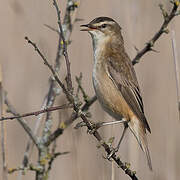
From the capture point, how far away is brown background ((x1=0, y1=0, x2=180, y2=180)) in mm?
3984

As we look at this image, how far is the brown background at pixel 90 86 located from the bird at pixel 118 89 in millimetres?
188

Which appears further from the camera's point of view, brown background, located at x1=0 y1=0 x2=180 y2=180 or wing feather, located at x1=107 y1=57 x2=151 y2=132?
brown background, located at x1=0 y1=0 x2=180 y2=180

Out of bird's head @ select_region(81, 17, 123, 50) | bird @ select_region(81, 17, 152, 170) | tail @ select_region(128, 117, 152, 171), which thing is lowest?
tail @ select_region(128, 117, 152, 171)

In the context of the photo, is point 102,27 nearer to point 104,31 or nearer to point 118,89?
point 104,31

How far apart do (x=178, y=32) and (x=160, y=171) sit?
2.20 metres

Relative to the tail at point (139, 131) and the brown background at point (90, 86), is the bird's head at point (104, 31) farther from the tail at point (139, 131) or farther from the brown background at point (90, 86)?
the tail at point (139, 131)

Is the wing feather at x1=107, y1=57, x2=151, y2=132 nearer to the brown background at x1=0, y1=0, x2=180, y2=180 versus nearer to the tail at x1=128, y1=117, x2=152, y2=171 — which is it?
the tail at x1=128, y1=117, x2=152, y2=171

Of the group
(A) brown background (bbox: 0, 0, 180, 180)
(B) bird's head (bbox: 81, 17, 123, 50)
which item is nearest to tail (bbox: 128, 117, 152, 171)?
(A) brown background (bbox: 0, 0, 180, 180)

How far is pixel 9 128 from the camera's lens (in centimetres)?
530

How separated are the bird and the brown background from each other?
19cm

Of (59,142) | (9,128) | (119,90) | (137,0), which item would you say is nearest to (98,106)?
(119,90)

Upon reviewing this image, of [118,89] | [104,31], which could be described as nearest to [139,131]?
[118,89]

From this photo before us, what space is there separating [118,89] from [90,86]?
183cm

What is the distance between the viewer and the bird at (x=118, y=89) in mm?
3607
